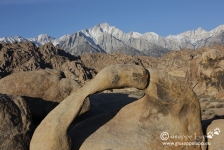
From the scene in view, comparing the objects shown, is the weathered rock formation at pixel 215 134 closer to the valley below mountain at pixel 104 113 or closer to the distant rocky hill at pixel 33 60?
the valley below mountain at pixel 104 113

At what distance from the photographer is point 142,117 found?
793 centimetres

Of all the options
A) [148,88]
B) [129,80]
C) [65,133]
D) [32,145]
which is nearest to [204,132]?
[148,88]

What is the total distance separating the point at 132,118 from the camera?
7.94 metres

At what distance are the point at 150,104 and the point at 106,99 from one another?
4950mm

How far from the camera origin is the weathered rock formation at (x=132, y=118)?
663 centimetres

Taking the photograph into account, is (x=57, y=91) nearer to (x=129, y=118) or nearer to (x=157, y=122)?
(x=129, y=118)

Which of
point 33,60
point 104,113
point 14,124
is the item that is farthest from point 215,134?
point 33,60

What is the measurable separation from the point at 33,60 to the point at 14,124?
85870 millimetres

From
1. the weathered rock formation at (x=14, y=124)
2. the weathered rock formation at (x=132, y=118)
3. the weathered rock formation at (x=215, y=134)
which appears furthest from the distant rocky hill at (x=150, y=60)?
the weathered rock formation at (x=14, y=124)

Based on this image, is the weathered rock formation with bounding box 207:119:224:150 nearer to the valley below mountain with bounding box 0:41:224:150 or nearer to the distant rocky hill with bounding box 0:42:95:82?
the valley below mountain with bounding box 0:41:224:150

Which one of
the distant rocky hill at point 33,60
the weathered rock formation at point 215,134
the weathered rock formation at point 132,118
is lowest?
the weathered rock formation at point 215,134

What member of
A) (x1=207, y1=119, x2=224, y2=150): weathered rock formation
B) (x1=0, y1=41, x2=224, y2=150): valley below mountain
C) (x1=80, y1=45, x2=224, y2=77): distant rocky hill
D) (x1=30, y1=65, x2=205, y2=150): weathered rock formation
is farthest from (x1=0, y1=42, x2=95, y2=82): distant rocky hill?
(x1=30, y1=65, x2=205, y2=150): weathered rock formation

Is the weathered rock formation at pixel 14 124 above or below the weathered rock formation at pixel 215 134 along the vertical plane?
above

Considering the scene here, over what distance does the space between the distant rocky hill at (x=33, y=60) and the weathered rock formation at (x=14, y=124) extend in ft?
221
